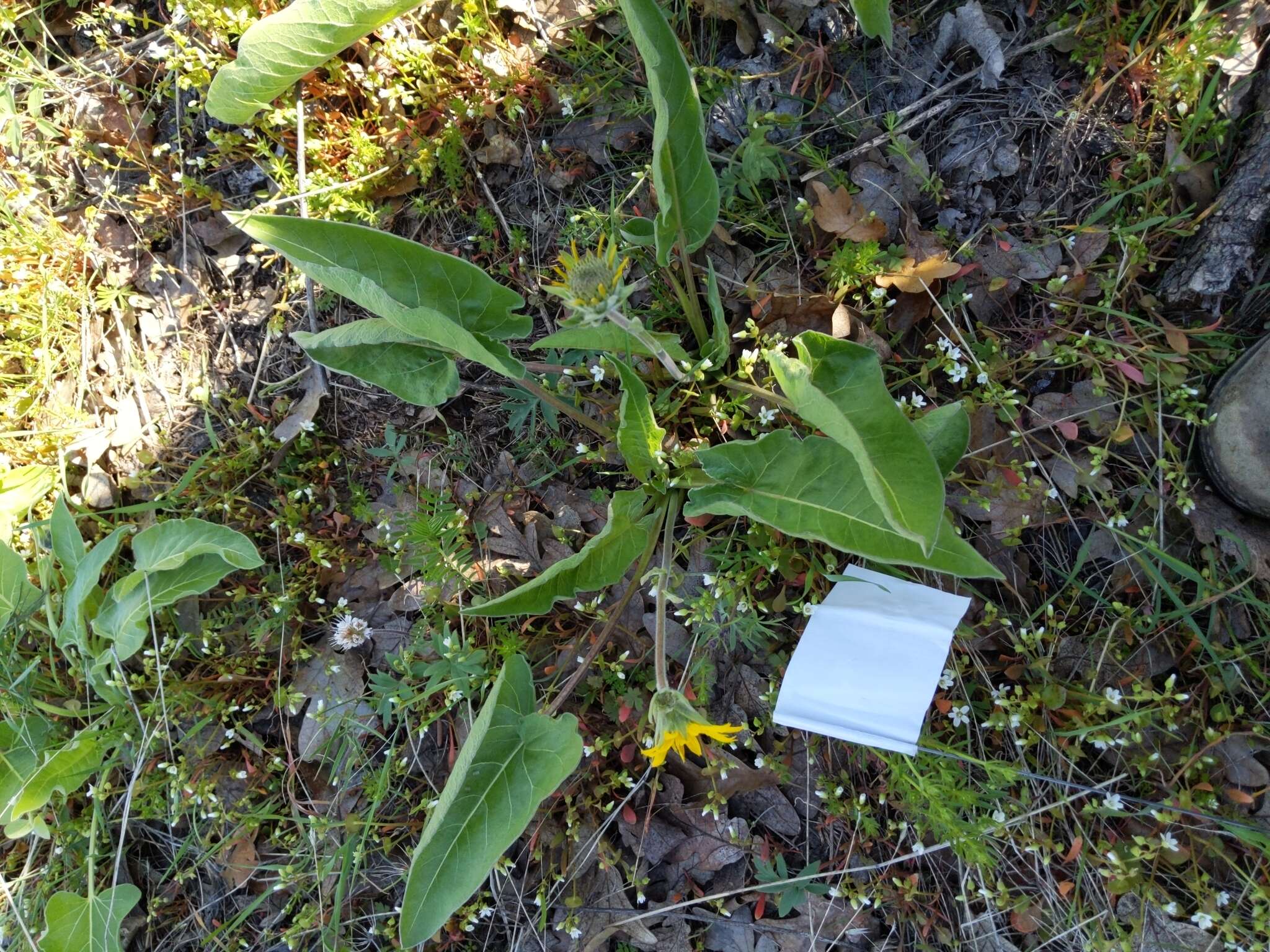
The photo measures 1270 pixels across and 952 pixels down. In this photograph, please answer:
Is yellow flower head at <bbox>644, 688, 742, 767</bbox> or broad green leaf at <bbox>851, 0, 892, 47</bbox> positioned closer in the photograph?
yellow flower head at <bbox>644, 688, 742, 767</bbox>

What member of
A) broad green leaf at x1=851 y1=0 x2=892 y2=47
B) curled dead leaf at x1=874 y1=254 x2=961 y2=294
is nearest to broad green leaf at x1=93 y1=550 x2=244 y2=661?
curled dead leaf at x1=874 y1=254 x2=961 y2=294

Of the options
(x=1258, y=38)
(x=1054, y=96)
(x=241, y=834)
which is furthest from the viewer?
(x=241, y=834)

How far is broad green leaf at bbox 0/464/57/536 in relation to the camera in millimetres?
2645

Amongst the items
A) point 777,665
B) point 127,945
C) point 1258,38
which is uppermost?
point 1258,38

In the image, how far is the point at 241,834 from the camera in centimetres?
250

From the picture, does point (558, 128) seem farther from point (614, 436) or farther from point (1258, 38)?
point (1258, 38)

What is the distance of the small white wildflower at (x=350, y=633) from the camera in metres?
2.49

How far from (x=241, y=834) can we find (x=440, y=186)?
2.20 metres

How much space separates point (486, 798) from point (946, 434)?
4.37 ft

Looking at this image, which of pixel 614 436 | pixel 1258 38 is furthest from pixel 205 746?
pixel 1258 38

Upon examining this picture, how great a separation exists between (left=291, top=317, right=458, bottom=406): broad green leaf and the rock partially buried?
2.03 m

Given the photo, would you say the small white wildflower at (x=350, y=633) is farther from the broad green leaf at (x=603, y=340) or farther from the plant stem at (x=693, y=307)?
the plant stem at (x=693, y=307)

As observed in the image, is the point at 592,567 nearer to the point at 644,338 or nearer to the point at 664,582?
the point at 664,582

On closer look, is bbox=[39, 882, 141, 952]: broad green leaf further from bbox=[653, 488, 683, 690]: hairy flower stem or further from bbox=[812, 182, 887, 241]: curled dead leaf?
bbox=[812, 182, 887, 241]: curled dead leaf
